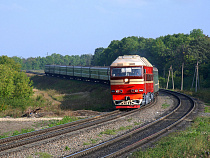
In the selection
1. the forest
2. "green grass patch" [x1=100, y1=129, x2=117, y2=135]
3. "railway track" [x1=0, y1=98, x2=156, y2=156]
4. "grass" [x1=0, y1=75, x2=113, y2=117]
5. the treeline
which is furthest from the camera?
the forest

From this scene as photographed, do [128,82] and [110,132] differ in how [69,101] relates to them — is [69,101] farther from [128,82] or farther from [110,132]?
[110,132]

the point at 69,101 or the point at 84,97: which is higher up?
the point at 84,97

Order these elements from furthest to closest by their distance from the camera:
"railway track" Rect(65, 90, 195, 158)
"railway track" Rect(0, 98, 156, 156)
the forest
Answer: the forest < "railway track" Rect(0, 98, 156, 156) < "railway track" Rect(65, 90, 195, 158)

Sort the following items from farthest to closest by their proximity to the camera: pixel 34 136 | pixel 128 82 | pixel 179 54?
1. pixel 179 54
2. pixel 128 82
3. pixel 34 136

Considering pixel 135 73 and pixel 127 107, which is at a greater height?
pixel 135 73

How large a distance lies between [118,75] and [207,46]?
57.1 meters

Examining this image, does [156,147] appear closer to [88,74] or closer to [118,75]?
[118,75]

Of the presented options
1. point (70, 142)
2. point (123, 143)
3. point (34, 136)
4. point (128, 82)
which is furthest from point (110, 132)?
point (128, 82)

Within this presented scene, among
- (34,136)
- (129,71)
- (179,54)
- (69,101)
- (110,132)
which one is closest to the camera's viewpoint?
(34,136)

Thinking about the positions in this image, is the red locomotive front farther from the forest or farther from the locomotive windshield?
the forest

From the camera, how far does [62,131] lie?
44.8 feet

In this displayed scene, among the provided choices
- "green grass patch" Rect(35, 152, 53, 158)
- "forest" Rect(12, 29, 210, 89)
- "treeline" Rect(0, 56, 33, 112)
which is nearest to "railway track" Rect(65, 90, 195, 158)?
"green grass patch" Rect(35, 152, 53, 158)

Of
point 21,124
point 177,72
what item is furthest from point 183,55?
point 21,124

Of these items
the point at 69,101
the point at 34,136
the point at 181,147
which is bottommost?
the point at 69,101
